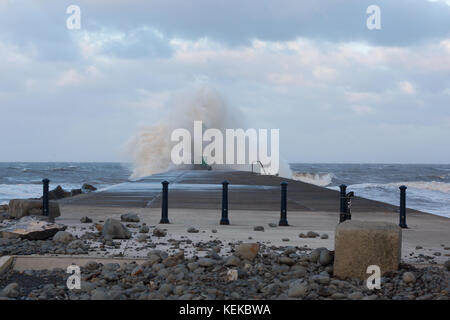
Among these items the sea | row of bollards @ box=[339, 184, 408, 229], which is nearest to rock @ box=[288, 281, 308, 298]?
row of bollards @ box=[339, 184, 408, 229]

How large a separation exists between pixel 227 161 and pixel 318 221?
50.8 m

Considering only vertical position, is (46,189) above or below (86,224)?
above

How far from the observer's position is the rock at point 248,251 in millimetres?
6770

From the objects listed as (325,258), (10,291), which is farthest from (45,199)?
(325,258)

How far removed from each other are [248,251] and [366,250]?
4.80ft

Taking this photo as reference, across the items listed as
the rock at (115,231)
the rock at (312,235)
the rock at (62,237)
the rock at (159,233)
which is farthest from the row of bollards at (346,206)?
the rock at (62,237)

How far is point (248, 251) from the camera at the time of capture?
6.81m

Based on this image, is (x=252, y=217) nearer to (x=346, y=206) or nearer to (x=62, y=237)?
(x=346, y=206)

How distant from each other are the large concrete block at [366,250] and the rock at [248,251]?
1107 millimetres

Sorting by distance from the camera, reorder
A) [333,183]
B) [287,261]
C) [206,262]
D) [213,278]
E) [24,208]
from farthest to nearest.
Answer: [333,183] → [24,208] → [287,261] → [206,262] → [213,278]

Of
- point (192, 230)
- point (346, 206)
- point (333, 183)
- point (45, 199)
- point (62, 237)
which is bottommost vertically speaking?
point (333, 183)

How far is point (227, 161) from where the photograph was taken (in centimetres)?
6294
